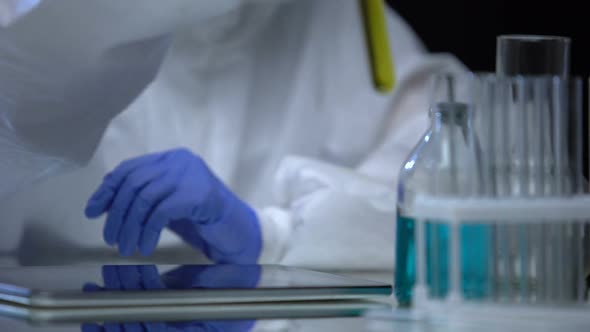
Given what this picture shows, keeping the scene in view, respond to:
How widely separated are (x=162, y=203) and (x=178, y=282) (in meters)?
0.42

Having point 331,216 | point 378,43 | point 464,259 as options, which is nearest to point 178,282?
point 464,259

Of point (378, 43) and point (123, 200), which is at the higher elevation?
point (378, 43)

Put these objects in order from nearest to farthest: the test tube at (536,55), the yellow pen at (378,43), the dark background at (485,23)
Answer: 1. the test tube at (536,55)
2. the yellow pen at (378,43)
3. the dark background at (485,23)

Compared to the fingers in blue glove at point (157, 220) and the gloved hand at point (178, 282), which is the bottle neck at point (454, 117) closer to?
the gloved hand at point (178, 282)

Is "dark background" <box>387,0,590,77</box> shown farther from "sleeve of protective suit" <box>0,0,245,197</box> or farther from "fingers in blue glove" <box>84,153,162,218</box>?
"fingers in blue glove" <box>84,153,162,218</box>

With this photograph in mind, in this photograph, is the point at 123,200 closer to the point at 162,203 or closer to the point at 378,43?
the point at 162,203

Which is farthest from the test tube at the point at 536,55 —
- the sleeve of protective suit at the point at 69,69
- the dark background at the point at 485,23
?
the dark background at the point at 485,23

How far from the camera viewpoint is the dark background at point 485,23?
226 centimetres

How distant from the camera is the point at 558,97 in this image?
28.4 inches

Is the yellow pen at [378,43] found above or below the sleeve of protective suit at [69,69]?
above

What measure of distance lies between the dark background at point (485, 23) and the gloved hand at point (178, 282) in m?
1.41

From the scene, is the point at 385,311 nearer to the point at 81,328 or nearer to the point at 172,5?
the point at 81,328

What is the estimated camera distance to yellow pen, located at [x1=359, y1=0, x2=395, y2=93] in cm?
183

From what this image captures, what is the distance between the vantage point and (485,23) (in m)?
2.32
